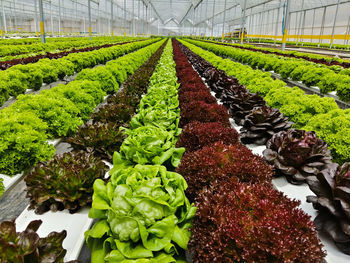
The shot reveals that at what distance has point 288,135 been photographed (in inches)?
130

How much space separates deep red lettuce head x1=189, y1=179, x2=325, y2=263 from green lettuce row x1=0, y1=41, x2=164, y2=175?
8.24ft

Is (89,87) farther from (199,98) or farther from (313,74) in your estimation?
(313,74)

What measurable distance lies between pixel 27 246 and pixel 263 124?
333 centimetres

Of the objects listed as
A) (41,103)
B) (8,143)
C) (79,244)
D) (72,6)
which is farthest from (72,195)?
(72,6)

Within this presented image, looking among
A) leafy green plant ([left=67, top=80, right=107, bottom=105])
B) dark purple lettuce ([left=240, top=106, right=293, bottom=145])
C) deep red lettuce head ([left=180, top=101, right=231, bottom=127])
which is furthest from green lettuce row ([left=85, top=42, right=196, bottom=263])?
leafy green plant ([left=67, top=80, right=107, bottom=105])

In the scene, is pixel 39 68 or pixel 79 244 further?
pixel 39 68

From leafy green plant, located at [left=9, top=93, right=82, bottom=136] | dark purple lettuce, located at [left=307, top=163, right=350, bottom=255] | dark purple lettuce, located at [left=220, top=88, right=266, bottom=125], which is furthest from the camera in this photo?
dark purple lettuce, located at [left=220, top=88, right=266, bottom=125]

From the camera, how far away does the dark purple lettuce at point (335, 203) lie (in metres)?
2.19

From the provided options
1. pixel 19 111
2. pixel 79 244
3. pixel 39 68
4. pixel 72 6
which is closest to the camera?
pixel 79 244

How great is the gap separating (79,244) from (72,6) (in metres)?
55.7

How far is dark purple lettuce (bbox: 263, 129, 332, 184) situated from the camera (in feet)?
10.1

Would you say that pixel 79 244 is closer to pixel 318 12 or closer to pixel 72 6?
pixel 318 12

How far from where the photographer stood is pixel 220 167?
105 inches

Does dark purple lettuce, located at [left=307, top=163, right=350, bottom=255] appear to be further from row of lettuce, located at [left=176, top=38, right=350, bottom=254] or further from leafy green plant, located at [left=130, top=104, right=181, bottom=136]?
leafy green plant, located at [left=130, top=104, right=181, bottom=136]
